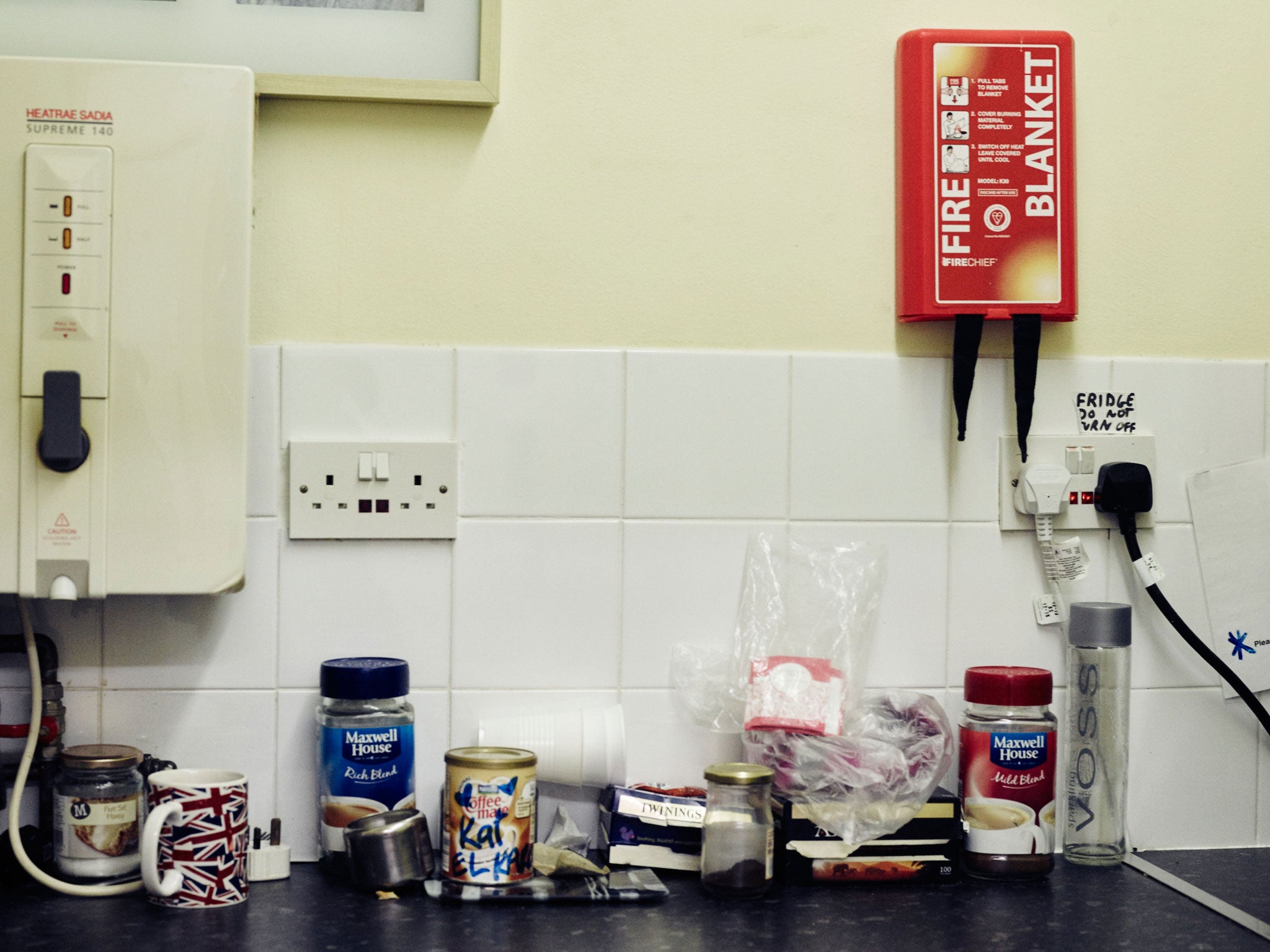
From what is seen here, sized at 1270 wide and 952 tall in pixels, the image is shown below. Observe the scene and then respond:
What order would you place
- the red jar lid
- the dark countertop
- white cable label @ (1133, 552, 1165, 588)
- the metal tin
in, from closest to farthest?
the dark countertop, the metal tin, the red jar lid, white cable label @ (1133, 552, 1165, 588)

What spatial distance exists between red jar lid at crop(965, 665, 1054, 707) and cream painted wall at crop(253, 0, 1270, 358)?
358 mm

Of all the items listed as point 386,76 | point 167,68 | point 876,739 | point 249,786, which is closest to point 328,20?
point 386,76

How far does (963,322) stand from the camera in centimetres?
121

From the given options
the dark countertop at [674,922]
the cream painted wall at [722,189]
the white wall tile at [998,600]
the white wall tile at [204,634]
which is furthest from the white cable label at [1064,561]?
the white wall tile at [204,634]

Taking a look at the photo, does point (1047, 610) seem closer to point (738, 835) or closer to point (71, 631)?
point (738, 835)

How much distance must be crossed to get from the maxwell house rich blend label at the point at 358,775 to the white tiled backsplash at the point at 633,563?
79mm

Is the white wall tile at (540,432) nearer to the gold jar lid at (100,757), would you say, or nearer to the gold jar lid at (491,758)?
the gold jar lid at (491,758)

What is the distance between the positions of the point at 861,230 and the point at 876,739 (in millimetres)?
538

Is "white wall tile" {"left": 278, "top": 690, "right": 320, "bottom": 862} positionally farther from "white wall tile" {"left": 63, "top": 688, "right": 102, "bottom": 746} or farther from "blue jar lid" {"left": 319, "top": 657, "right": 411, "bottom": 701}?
"white wall tile" {"left": 63, "top": 688, "right": 102, "bottom": 746}

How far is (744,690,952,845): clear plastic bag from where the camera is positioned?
3.57 feet

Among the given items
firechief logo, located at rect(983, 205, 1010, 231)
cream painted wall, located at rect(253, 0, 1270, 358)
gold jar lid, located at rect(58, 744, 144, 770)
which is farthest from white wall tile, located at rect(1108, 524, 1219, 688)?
gold jar lid, located at rect(58, 744, 144, 770)

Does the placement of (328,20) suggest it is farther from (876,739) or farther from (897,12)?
(876,739)

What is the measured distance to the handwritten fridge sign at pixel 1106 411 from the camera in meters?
1.25

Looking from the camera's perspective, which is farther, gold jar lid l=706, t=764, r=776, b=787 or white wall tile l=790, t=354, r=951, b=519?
white wall tile l=790, t=354, r=951, b=519
